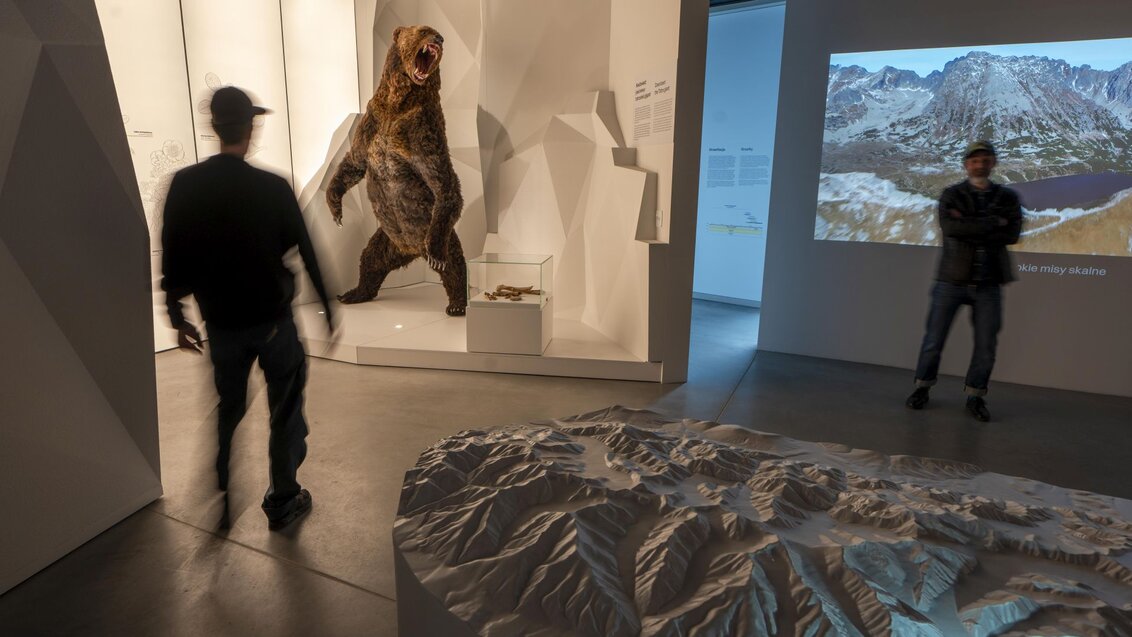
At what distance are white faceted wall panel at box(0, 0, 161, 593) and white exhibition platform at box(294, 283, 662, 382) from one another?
1799 millimetres

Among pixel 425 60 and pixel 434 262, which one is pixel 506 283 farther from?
pixel 425 60

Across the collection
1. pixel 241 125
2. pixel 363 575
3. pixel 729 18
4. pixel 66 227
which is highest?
pixel 729 18

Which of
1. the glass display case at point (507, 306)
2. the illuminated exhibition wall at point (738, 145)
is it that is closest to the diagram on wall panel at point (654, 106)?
the glass display case at point (507, 306)

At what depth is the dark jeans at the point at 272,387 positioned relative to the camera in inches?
96.4

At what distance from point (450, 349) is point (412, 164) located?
1.78m

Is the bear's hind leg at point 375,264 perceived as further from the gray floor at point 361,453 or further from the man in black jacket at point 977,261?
the man in black jacket at point 977,261

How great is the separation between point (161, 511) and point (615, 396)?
2765 millimetres

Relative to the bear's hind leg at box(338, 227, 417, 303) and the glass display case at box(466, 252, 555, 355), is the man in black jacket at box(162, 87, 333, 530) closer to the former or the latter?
the glass display case at box(466, 252, 555, 355)

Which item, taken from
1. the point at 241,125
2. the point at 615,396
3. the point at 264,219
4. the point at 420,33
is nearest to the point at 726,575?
the point at 264,219

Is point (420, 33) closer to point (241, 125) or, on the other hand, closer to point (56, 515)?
point (241, 125)

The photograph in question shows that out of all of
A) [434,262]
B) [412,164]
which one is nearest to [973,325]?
[434,262]

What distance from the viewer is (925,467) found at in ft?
6.89

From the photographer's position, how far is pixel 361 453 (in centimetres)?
353

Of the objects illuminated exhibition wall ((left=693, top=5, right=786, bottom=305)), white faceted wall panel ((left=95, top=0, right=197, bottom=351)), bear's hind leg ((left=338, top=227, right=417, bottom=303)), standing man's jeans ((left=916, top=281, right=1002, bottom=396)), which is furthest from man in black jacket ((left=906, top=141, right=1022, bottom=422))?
white faceted wall panel ((left=95, top=0, right=197, bottom=351))
